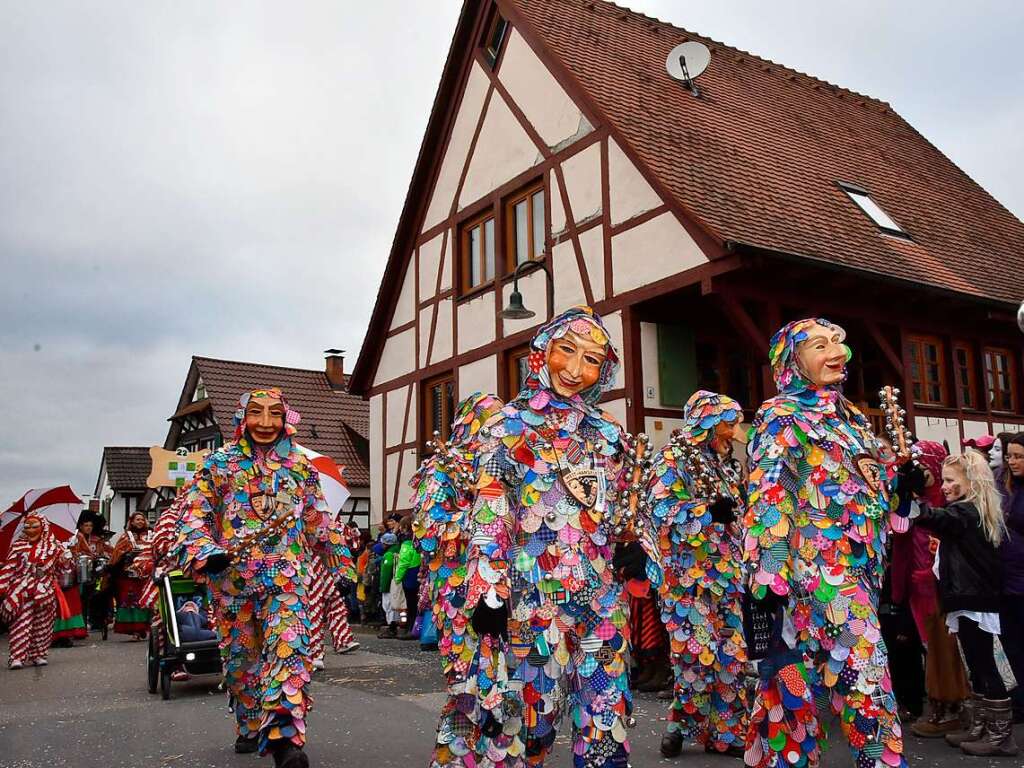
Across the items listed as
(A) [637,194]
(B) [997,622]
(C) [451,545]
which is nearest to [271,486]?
(C) [451,545]

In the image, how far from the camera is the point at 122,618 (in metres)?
15.7

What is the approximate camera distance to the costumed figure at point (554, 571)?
13.2 feet

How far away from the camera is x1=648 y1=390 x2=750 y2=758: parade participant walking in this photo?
18.5 ft

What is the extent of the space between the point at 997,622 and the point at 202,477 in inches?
185

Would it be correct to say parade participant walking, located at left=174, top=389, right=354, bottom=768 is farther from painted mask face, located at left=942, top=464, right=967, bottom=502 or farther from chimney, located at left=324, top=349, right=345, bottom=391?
chimney, located at left=324, top=349, right=345, bottom=391

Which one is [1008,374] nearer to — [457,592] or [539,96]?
[539,96]

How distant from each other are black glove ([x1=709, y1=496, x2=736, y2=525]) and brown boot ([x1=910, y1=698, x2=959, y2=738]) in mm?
1844

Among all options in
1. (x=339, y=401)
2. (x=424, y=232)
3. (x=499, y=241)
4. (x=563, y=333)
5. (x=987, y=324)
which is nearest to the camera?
(x=563, y=333)

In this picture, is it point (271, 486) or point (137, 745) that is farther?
point (137, 745)

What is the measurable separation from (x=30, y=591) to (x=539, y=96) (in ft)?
31.3

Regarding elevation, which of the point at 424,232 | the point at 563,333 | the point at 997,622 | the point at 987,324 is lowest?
the point at 997,622

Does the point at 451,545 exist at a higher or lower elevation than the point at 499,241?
lower

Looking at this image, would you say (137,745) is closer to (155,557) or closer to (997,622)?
(155,557)

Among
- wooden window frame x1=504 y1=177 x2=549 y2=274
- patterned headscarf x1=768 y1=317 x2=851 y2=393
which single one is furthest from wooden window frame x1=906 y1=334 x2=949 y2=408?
patterned headscarf x1=768 y1=317 x2=851 y2=393
